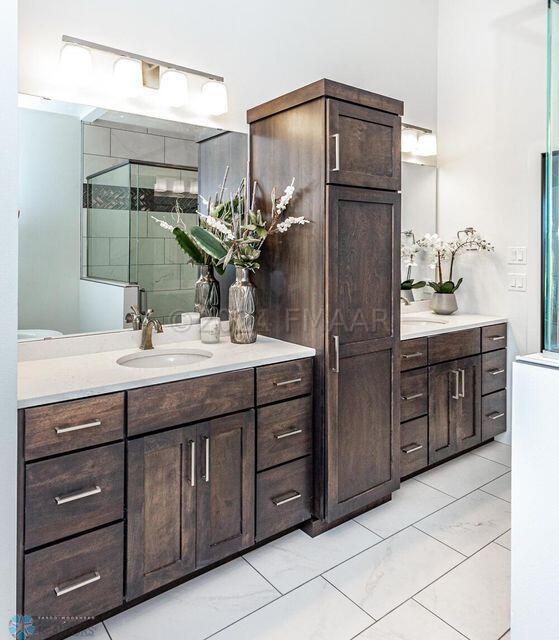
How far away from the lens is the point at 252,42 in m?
2.51

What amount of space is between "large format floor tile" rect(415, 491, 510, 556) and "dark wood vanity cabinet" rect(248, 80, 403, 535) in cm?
29

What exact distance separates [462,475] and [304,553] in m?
1.23

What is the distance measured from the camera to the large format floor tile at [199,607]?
1.62 meters

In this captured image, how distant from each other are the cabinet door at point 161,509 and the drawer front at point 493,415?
2.09 meters

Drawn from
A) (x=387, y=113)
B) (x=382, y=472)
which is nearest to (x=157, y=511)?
(x=382, y=472)

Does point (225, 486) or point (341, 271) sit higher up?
point (341, 271)

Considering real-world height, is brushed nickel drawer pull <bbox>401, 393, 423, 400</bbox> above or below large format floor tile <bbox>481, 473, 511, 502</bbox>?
above

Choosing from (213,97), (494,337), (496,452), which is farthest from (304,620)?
(213,97)

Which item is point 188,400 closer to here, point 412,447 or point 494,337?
point 412,447

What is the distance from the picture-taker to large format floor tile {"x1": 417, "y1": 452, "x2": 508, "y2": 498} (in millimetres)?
2658

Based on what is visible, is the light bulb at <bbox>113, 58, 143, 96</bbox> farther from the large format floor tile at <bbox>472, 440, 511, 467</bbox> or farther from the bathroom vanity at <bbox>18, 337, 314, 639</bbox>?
the large format floor tile at <bbox>472, 440, 511, 467</bbox>

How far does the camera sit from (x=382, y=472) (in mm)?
2344

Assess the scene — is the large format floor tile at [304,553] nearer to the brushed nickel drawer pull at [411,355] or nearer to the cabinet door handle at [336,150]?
the brushed nickel drawer pull at [411,355]

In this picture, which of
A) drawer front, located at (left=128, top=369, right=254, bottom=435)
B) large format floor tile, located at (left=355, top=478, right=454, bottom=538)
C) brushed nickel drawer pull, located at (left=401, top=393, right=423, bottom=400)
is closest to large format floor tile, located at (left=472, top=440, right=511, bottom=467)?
large format floor tile, located at (left=355, top=478, right=454, bottom=538)
